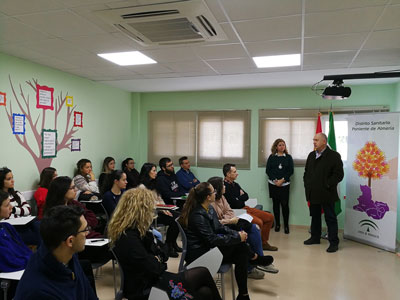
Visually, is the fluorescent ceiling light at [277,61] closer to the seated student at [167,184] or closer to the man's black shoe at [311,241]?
the seated student at [167,184]

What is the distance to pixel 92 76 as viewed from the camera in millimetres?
5191

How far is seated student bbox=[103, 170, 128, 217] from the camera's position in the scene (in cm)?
376

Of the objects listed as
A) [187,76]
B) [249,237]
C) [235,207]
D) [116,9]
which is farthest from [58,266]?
[187,76]

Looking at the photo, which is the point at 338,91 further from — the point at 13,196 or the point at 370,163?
the point at 13,196

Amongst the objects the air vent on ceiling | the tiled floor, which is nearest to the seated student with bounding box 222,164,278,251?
the tiled floor

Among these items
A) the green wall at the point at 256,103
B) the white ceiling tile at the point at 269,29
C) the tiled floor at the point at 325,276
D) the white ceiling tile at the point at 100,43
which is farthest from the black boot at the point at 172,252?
the white ceiling tile at the point at 269,29

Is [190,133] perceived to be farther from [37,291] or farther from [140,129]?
[37,291]

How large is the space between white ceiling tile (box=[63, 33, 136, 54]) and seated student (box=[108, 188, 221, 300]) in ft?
5.54

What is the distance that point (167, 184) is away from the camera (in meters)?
5.30

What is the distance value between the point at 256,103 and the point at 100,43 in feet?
11.7

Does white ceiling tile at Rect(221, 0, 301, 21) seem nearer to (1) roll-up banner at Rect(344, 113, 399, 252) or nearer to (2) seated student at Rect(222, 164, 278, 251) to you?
(2) seated student at Rect(222, 164, 278, 251)

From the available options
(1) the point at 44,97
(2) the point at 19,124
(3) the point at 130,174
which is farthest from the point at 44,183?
(3) the point at 130,174

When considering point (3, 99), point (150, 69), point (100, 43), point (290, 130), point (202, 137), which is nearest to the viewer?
point (100, 43)

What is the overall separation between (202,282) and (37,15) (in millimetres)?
2473
